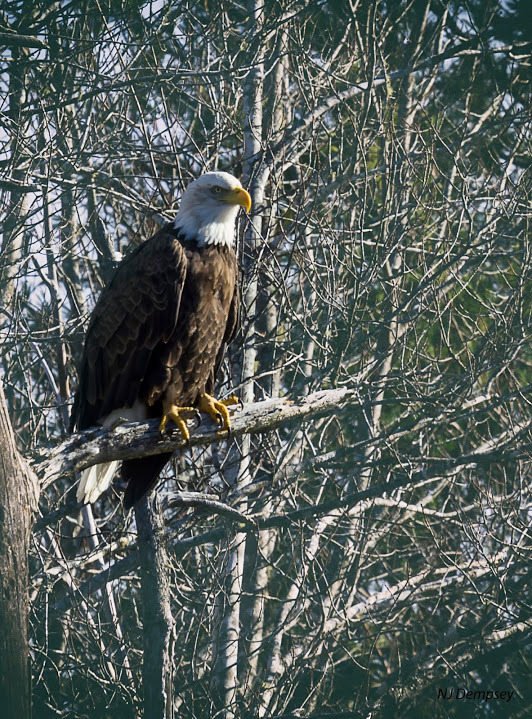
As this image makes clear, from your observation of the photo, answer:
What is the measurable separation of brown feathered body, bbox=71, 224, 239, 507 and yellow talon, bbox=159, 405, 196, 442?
0.19ft

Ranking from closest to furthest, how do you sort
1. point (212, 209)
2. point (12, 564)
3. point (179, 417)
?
point (12, 564), point (179, 417), point (212, 209)

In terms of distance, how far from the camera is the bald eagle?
4.09 m

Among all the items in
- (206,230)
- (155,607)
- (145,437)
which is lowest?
(155,607)

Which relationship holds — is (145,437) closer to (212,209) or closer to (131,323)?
(131,323)

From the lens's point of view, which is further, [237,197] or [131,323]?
[237,197]

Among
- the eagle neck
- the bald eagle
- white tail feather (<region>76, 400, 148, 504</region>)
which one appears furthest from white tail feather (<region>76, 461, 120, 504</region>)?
the eagle neck

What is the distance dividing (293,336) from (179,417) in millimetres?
2088

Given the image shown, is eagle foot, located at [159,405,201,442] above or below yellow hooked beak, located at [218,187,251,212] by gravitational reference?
below

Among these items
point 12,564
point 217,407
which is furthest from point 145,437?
point 12,564

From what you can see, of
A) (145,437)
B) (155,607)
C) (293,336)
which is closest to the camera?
(145,437)

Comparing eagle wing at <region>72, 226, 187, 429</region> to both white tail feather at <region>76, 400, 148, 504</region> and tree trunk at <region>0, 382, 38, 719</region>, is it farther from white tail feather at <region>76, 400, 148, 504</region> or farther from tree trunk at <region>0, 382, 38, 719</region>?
tree trunk at <region>0, 382, 38, 719</region>

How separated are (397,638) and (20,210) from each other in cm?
352

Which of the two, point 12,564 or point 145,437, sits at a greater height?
point 145,437

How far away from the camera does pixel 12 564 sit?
3.13 meters
